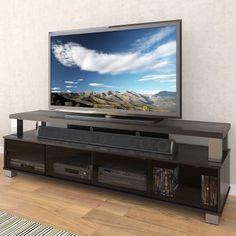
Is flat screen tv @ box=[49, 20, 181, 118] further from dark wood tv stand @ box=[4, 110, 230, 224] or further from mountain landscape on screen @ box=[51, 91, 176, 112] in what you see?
dark wood tv stand @ box=[4, 110, 230, 224]

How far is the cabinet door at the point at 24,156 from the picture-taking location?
8.22 ft

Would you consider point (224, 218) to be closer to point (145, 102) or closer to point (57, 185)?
point (145, 102)

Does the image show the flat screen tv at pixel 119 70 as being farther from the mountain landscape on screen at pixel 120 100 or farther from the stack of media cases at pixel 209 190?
the stack of media cases at pixel 209 190

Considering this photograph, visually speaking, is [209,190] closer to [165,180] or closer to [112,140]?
[165,180]

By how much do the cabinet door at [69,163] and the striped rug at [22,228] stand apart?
58 cm

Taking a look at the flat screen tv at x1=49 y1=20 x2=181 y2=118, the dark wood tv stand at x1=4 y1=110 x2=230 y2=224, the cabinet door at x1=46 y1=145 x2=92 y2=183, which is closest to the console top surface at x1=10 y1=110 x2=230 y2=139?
the dark wood tv stand at x1=4 y1=110 x2=230 y2=224

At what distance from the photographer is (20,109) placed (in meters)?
3.29

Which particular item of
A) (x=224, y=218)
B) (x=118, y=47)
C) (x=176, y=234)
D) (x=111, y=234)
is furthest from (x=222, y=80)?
(x=111, y=234)

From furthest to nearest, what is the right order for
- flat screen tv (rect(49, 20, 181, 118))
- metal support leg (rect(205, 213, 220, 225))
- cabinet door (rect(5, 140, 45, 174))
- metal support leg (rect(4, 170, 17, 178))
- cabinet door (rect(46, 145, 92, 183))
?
metal support leg (rect(4, 170, 17, 178)) < cabinet door (rect(5, 140, 45, 174)) < cabinet door (rect(46, 145, 92, 183)) < flat screen tv (rect(49, 20, 181, 118)) < metal support leg (rect(205, 213, 220, 225))

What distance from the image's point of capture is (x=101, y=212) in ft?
6.47

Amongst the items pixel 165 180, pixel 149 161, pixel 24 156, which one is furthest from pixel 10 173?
pixel 165 180

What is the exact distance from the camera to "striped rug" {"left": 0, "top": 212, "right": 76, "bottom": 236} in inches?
66.4

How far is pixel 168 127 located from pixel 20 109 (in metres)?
2.00

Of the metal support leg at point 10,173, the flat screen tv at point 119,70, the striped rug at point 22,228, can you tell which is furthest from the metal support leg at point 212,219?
the metal support leg at point 10,173
